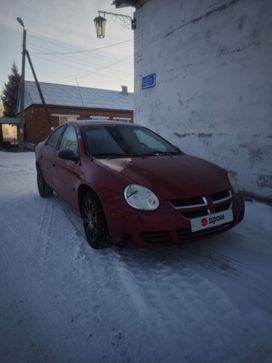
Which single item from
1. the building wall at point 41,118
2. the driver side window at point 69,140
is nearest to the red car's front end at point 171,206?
the driver side window at point 69,140

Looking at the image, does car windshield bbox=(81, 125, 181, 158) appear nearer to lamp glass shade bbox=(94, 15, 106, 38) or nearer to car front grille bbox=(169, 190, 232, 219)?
car front grille bbox=(169, 190, 232, 219)

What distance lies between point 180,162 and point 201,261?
1.21 metres

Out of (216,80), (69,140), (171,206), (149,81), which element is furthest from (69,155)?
(149,81)

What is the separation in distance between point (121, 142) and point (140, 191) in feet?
4.35

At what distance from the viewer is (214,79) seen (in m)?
5.87

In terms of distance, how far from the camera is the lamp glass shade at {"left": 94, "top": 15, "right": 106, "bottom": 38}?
842 cm

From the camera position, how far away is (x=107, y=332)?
1896mm

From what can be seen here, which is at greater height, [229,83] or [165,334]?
[229,83]

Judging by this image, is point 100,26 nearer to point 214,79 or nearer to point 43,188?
point 214,79

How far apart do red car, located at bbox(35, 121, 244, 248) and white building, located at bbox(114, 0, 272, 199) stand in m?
2.17

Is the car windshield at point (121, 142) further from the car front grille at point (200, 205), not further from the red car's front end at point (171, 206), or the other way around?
the car front grille at point (200, 205)

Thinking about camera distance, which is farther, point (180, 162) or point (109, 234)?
point (180, 162)

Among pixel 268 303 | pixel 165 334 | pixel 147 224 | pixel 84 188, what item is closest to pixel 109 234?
pixel 147 224

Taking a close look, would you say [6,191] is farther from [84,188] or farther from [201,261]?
[201,261]
